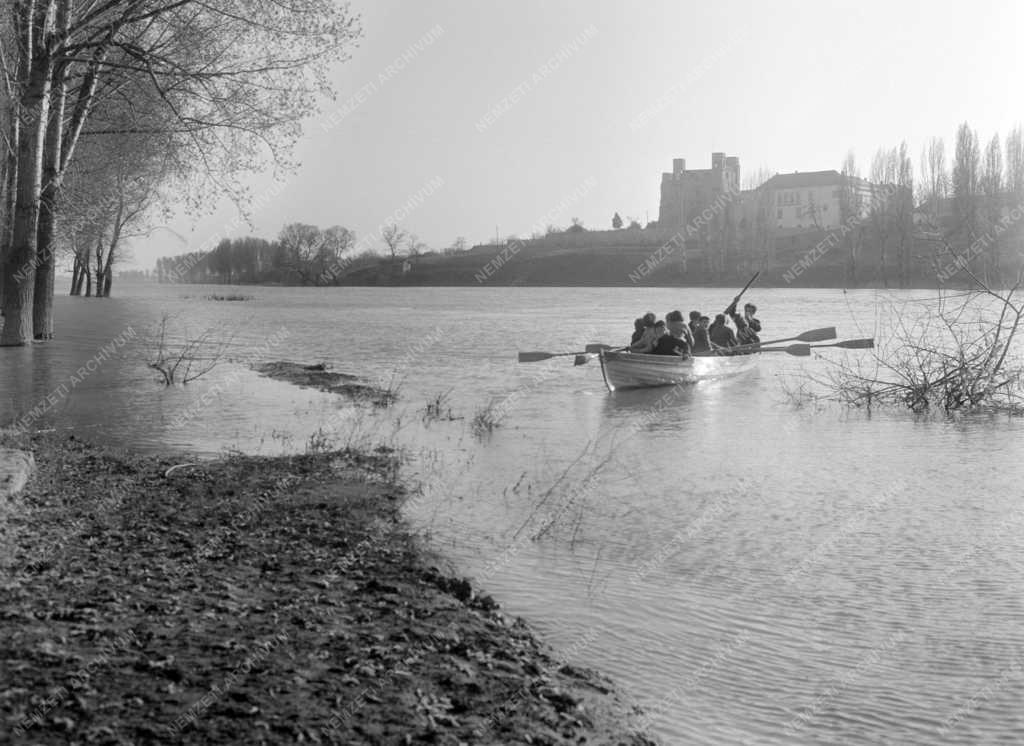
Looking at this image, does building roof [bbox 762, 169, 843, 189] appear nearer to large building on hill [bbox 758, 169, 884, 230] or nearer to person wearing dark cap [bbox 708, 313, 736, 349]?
large building on hill [bbox 758, 169, 884, 230]

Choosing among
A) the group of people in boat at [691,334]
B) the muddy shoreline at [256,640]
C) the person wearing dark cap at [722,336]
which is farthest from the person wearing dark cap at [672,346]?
the muddy shoreline at [256,640]

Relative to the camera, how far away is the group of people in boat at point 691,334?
20312 millimetres

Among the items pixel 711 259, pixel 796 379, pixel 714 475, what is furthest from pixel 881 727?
pixel 711 259

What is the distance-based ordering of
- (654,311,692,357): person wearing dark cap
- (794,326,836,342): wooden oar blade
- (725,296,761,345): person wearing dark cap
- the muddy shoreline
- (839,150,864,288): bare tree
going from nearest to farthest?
the muddy shoreline
(654,311,692,357): person wearing dark cap
(794,326,836,342): wooden oar blade
(725,296,761,345): person wearing dark cap
(839,150,864,288): bare tree

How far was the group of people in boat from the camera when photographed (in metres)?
20.3

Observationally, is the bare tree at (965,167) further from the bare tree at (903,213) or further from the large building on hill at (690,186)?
the large building on hill at (690,186)

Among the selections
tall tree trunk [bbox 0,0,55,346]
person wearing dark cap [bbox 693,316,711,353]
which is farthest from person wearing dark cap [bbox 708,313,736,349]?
tall tree trunk [bbox 0,0,55,346]

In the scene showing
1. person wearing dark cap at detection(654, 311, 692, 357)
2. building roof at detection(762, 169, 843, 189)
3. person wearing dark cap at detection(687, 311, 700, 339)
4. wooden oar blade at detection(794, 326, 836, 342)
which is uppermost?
building roof at detection(762, 169, 843, 189)

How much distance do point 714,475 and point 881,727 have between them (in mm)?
6773

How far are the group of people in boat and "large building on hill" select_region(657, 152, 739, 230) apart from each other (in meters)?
123

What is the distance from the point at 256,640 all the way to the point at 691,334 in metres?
17.7

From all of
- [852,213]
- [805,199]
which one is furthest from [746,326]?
[805,199]

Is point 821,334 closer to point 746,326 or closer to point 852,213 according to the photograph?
point 746,326

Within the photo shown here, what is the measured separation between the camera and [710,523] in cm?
901
